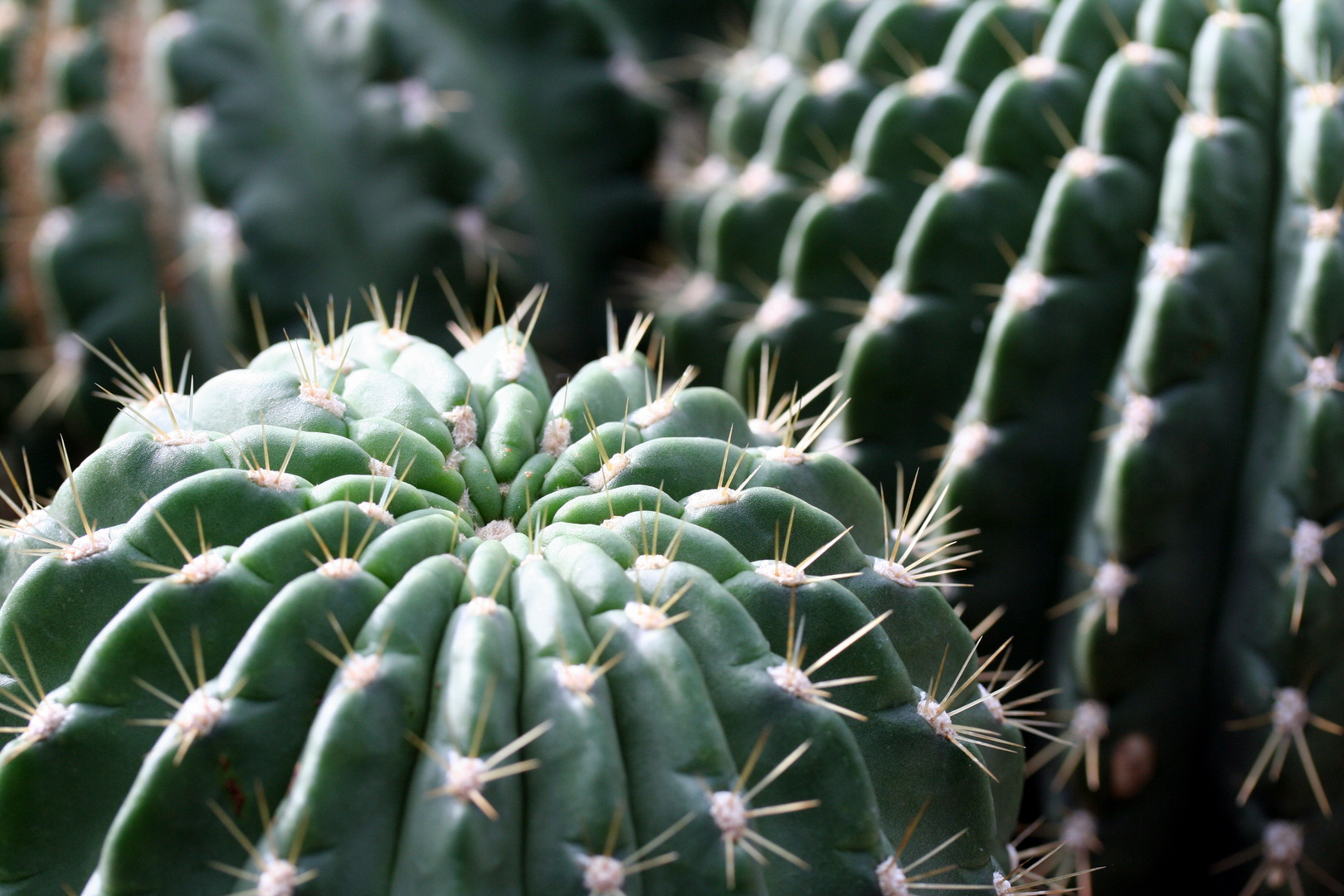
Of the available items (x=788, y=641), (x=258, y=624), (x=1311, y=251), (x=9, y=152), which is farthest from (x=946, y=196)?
(x=9, y=152)

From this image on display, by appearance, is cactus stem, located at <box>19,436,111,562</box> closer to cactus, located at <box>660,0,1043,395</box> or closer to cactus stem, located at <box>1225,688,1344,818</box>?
cactus, located at <box>660,0,1043,395</box>

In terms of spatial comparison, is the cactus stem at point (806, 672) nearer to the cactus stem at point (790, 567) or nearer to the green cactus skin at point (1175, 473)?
the cactus stem at point (790, 567)

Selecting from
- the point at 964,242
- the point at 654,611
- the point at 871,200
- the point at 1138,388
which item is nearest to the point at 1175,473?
the point at 1138,388

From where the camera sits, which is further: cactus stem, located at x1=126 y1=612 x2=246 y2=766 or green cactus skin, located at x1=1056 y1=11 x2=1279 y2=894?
green cactus skin, located at x1=1056 y1=11 x2=1279 y2=894

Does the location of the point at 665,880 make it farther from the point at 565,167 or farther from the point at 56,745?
the point at 565,167

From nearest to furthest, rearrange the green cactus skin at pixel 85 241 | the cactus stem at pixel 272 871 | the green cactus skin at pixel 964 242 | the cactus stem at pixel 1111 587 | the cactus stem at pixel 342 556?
the cactus stem at pixel 272 871 → the cactus stem at pixel 342 556 → the cactus stem at pixel 1111 587 → the green cactus skin at pixel 964 242 → the green cactus skin at pixel 85 241

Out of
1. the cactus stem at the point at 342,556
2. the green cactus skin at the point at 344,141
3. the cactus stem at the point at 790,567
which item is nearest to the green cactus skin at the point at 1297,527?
the cactus stem at the point at 790,567

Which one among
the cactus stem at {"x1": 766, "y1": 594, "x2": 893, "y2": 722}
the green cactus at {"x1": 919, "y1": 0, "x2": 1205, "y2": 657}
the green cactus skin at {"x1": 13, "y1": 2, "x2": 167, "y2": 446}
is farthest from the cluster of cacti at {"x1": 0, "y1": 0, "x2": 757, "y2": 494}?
the cactus stem at {"x1": 766, "y1": 594, "x2": 893, "y2": 722}
